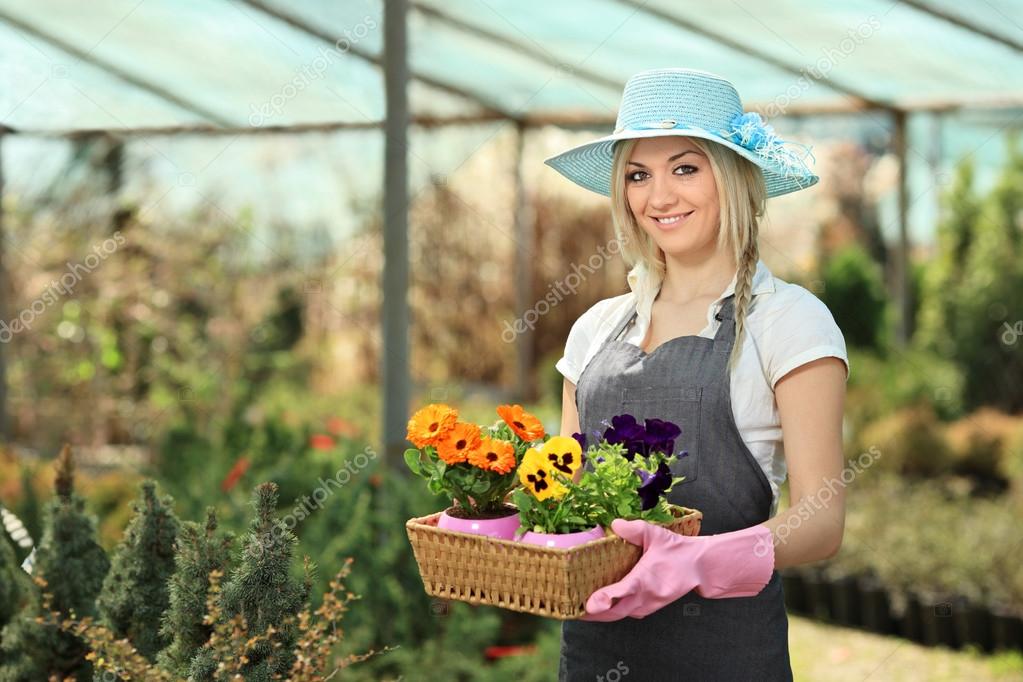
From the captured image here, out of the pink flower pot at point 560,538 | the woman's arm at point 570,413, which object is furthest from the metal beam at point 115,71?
the pink flower pot at point 560,538

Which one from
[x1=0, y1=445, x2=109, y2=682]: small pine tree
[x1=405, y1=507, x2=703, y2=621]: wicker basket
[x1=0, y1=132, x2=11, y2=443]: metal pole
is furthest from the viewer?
[x1=0, y1=132, x2=11, y2=443]: metal pole

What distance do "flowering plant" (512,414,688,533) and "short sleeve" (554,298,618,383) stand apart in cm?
52

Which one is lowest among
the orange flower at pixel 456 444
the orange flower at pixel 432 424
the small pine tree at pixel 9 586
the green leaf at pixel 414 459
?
the small pine tree at pixel 9 586

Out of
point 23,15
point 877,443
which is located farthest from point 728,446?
point 877,443

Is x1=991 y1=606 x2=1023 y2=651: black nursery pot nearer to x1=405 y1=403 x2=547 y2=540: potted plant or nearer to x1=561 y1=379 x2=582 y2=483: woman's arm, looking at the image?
x1=561 y1=379 x2=582 y2=483: woman's arm

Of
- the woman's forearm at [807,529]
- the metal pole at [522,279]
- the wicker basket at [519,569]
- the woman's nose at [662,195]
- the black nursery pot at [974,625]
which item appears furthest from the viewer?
the metal pole at [522,279]

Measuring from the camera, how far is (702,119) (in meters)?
1.84

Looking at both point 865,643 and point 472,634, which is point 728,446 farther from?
point 865,643

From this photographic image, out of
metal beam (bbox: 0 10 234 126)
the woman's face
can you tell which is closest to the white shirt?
the woman's face

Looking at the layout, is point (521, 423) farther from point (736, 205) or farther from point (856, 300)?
point (856, 300)

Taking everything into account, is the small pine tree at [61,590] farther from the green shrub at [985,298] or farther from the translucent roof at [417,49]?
the green shrub at [985,298]

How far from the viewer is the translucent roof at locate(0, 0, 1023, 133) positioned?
4883 millimetres

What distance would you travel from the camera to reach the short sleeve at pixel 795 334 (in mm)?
1742

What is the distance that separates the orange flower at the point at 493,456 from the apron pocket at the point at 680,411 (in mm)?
404
